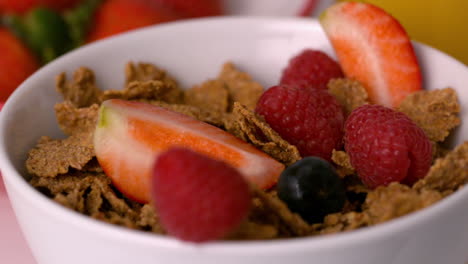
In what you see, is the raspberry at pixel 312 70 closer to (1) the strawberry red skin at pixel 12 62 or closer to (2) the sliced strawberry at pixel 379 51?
(2) the sliced strawberry at pixel 379 51

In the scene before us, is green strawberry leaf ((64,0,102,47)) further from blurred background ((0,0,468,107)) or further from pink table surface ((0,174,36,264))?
pink table surface ((0,174,36,264))

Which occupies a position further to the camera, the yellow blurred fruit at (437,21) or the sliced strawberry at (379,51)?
the yellow blurred fruit at (437,21)

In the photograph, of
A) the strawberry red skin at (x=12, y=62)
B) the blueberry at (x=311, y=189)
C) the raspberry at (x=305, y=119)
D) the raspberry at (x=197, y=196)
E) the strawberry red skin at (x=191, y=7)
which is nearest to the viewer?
the raspberry at (x=197, y=196)

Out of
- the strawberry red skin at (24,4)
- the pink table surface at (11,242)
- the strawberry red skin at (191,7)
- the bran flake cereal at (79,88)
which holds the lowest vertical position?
the pink table surface at (11,242)

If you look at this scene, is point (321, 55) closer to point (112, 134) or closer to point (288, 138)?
point (288, 138)

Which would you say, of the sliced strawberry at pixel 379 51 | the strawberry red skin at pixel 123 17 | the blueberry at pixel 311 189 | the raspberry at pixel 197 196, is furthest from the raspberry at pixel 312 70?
the strawberry red skin at pixel 123 17

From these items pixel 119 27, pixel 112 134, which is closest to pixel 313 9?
pixel 119 27
